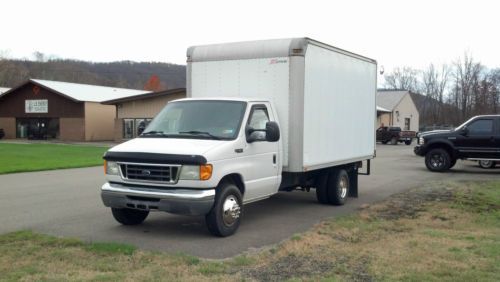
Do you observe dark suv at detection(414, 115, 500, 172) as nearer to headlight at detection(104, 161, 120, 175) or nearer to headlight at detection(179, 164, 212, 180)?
headlight at detection(179, 164, 212, 180)

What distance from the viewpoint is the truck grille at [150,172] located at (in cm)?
747

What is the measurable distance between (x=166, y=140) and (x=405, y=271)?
383cm

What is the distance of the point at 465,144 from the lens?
19125mm

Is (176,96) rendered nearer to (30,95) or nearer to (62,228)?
(30,95)

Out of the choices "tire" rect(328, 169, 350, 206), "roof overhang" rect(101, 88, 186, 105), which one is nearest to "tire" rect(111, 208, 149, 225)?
"tire" rect(328, 169, 350, 206)

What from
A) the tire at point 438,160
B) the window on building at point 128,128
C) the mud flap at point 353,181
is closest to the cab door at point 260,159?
the mud flap at point 353,181

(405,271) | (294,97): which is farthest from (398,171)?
(405,271)

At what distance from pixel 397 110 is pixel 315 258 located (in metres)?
63.3

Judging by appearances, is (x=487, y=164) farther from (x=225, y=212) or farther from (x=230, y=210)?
(x=225, y=212)

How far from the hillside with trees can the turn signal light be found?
69233 millimetres

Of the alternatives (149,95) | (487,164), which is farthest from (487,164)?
(149,95)

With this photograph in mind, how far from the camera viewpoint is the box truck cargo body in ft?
30.6

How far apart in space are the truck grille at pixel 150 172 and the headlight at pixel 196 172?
0.10 m

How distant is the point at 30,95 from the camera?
50.1 metres
